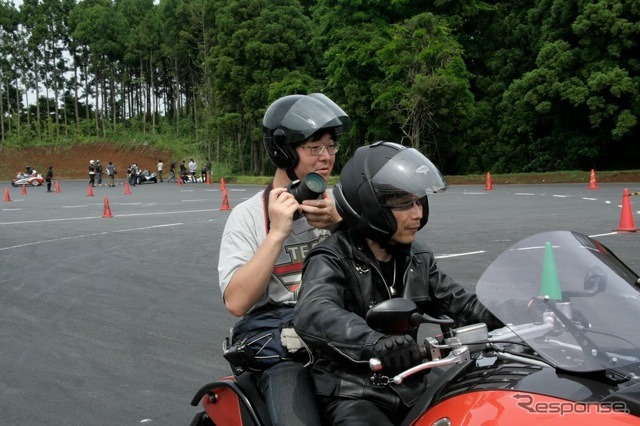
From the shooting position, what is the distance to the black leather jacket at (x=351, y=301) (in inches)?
93.8

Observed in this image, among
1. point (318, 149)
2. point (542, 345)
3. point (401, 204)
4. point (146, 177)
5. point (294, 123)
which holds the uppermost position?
point (294, 123)

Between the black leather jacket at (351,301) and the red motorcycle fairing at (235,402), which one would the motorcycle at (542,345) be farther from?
the red motorcycle fairing at (235,402)

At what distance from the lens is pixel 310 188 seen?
116 inches

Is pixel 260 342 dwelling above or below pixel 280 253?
below

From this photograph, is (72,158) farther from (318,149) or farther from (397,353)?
(397,353)

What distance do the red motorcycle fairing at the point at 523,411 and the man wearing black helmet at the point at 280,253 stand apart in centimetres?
74

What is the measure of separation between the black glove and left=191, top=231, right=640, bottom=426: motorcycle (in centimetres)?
4

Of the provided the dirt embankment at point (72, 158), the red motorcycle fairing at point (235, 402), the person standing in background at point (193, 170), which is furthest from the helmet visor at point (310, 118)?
the dirt embankment at point (72, 158)

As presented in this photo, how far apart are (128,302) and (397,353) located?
6824 mm

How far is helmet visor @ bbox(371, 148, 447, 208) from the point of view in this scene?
254 centimetres

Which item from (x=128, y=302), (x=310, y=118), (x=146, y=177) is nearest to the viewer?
(x=310, y=118)

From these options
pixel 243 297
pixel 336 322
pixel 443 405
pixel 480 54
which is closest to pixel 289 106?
pixel 243 297

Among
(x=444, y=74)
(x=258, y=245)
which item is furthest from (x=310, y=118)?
(x=444, y=74)

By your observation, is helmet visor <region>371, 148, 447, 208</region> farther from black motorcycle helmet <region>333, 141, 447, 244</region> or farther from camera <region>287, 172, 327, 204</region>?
camera <region>287, 172, 327, 204</region>
